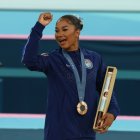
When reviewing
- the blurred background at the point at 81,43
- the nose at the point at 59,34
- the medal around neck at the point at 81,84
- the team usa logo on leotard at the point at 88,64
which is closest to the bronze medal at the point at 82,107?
the medal around neck at the point at 81,84

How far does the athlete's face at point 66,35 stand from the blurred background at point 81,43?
2040 mm

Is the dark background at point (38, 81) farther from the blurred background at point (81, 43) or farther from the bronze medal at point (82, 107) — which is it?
the bronze medal at point (82, 107)

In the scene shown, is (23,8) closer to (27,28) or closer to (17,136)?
(27,28)

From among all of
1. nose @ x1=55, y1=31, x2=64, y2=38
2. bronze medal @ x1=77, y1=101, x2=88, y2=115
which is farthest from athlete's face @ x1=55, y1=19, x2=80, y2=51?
bronze medal @ x1=77, y1=101, x2=88, y2=115

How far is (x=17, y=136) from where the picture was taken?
5242 millimetres

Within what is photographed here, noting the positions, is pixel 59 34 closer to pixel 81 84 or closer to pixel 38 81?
pixel 81 84

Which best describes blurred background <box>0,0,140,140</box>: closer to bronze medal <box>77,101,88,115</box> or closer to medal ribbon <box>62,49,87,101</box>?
medal ribbon <box>62,49,87,101</box>

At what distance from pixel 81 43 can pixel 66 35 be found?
2174 mm

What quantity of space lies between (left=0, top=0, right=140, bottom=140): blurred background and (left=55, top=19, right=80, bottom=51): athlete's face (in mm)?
2040

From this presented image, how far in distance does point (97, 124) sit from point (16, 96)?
228 cm

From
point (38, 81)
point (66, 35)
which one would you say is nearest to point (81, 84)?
point (66, 35)

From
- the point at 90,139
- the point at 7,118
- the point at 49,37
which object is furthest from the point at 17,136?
the point at 90,139

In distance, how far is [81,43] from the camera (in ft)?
17.2

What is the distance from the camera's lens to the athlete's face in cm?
308
